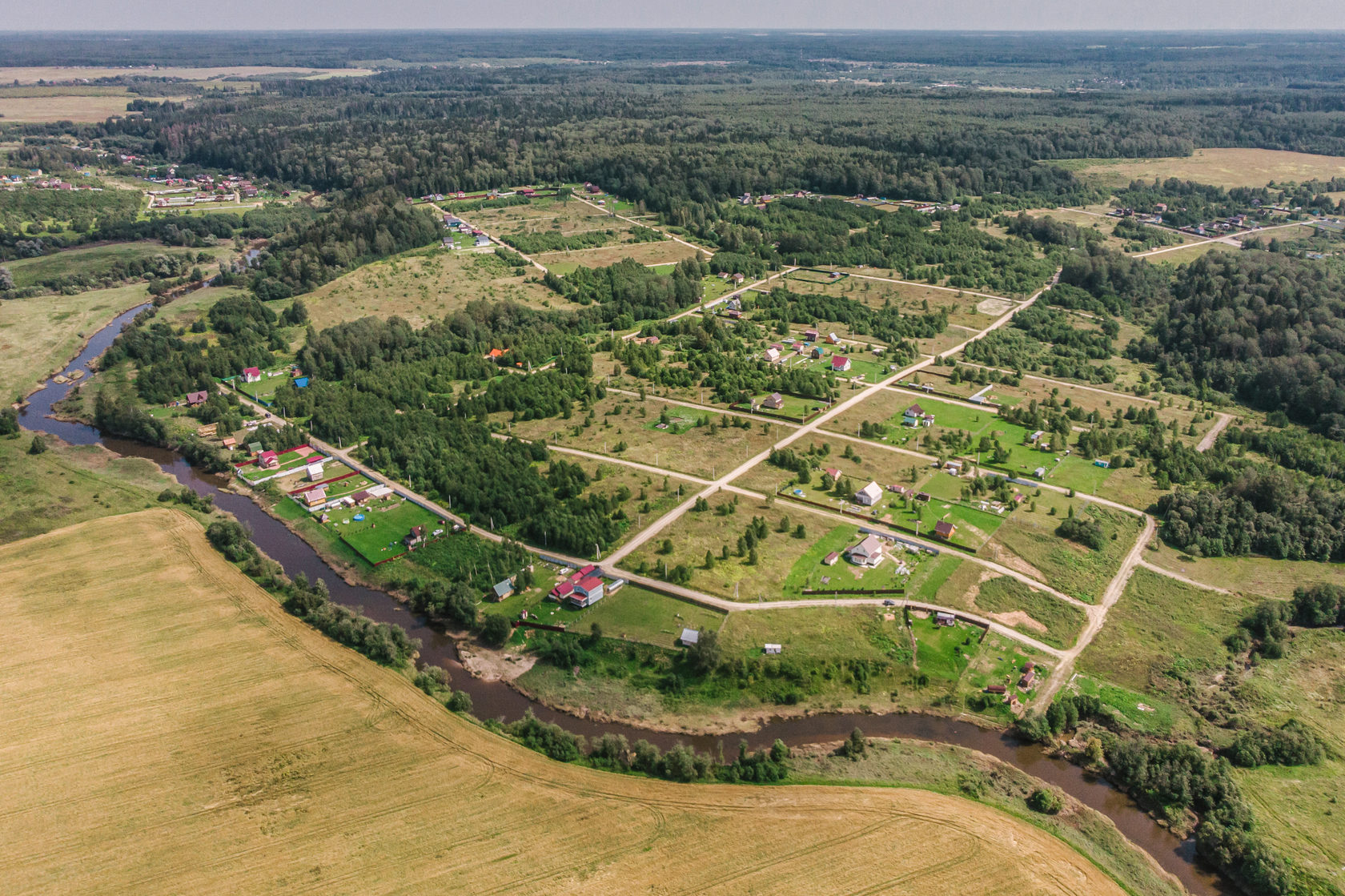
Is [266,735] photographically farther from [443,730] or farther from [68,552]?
[68,552]

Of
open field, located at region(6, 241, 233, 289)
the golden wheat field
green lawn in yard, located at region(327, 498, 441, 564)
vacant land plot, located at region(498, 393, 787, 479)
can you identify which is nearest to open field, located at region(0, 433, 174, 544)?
green lawn in yard, located at region(327, 498, 441, 564)

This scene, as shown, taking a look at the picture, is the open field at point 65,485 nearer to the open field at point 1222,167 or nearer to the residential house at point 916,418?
the residential house at point 916,418

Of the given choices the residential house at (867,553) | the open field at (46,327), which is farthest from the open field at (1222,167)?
the open field at (46,327)

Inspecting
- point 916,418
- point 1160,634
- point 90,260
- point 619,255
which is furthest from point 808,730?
point 90,260

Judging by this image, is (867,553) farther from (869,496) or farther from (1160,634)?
(1160,634)

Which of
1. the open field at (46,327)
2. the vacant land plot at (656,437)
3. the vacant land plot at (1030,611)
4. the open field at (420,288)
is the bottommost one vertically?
the vacant land plot at (1030,611)

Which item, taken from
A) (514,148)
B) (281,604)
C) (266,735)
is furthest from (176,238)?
(266,735)
